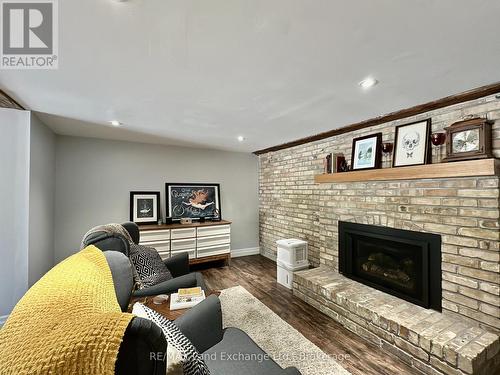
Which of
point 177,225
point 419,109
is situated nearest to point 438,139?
point 419,109

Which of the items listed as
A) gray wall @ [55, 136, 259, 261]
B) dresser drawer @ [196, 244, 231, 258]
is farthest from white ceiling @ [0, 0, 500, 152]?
dresser drawer @ [196, 244, 231, 258]

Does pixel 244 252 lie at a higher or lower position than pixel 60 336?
lower

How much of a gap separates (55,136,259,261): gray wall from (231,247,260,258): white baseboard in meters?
0.08

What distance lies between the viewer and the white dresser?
3680 mm

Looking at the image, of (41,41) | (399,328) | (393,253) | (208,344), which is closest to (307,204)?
(393,253)

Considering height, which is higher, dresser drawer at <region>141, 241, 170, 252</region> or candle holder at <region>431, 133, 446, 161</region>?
candle holder at <region>431, 133, 446, 161</region>

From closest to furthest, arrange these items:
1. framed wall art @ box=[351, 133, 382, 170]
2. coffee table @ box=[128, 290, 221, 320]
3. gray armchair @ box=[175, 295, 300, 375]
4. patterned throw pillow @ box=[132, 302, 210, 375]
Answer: patterned throw pillow @ box=[132, 302, 210, 375] < gray armchair @ box=[175, 295, 300, 375] < coffee table @ box=[128, 290, 221, 320] < framed wall art @ box=[351, 133, 382, 170]

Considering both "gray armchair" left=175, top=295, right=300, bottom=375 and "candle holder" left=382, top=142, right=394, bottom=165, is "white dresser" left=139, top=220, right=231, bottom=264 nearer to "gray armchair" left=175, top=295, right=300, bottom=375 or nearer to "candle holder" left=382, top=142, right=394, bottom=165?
"gray armchair" left=175, top=295, right=300, bottom=375

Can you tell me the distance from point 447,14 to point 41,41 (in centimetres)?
209

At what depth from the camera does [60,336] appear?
0.59m

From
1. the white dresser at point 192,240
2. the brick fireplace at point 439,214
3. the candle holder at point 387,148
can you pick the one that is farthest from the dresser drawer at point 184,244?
the candle holder at point 387,148

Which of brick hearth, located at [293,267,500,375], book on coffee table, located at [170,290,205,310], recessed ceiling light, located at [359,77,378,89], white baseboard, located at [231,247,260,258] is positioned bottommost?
white baseboard, located at [231,247,260,258]

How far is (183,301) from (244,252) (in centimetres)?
328

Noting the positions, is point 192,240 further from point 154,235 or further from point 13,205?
point 13,205
